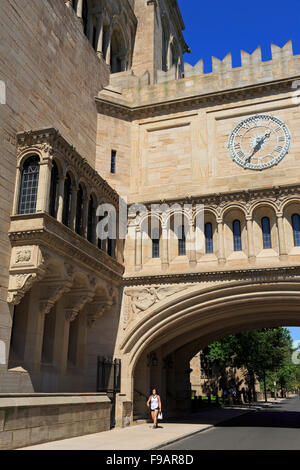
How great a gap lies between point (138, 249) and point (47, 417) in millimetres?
10504

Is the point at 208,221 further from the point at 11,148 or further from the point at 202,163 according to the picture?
the point at 11,148

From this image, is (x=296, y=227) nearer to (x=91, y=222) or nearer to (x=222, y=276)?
(x=222, y=276)

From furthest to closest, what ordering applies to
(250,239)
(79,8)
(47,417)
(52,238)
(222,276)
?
(79,8) < (250,239) < (222,276) < (52,238) < (47,417)

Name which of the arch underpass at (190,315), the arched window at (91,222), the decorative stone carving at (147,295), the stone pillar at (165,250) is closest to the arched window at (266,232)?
the arch underpass at (190,315)

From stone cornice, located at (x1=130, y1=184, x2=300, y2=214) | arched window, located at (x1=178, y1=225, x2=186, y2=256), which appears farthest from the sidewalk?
stone cornice, located at (x1=130, y1=184, x2=300, y2=214)

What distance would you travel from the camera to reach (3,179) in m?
15.4

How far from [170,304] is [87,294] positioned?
13.1 feet

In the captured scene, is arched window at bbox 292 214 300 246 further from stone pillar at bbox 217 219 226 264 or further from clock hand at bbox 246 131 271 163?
clock hand at bbox 246 131 271 163

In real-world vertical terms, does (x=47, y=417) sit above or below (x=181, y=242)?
below

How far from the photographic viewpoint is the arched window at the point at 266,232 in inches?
817

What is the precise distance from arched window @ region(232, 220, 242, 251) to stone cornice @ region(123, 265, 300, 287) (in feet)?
5.10

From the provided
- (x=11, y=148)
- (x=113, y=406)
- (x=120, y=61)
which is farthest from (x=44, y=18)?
(x=113, y=406)

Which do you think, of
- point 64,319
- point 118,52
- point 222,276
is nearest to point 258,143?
point 222,276

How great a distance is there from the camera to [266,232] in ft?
68.7
